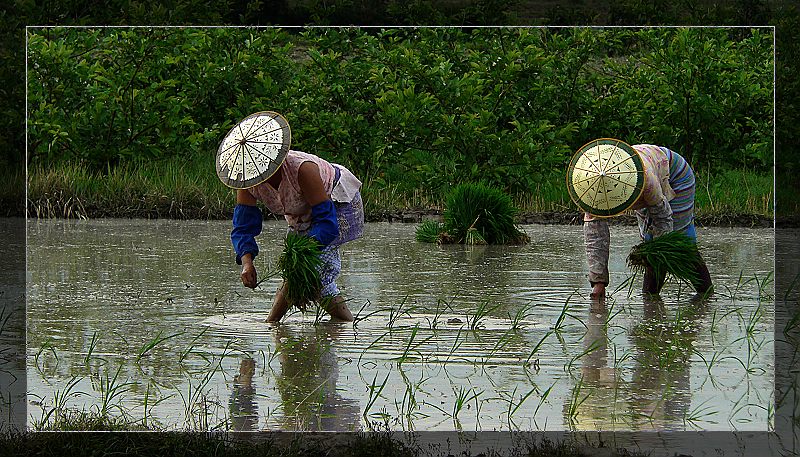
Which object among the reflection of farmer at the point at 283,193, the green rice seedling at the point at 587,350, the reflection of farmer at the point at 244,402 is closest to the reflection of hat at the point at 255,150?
the reflection of farmer at the point at 283,193

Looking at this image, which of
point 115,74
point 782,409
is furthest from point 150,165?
point 782,409

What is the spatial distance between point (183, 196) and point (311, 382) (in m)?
7.16

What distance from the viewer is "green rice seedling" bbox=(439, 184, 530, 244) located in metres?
10.5

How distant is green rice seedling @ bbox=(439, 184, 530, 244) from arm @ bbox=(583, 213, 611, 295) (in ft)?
9.57

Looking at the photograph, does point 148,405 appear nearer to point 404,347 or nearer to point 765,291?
point 404,347

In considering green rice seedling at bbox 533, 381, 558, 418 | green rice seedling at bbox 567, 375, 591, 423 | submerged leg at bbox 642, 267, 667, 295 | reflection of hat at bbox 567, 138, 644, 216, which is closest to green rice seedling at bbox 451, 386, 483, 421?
green rice seedling at bbox 533, 381, 558, 418

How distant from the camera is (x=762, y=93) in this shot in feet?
32.3

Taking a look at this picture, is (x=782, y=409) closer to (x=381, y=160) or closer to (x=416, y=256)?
(x=416, y=256)

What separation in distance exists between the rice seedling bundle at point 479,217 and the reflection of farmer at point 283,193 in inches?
153

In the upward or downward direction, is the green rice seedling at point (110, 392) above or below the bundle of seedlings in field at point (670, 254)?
below

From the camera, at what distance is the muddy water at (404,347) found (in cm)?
459

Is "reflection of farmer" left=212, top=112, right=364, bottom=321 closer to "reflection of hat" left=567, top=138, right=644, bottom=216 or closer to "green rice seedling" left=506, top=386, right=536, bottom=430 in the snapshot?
"reflection of hat" left=567, top=138, right=644, bottom=216

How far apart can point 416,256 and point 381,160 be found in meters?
2.00

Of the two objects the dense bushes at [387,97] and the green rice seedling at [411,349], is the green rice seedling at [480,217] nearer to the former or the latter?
the dense bushes at [387,97]
